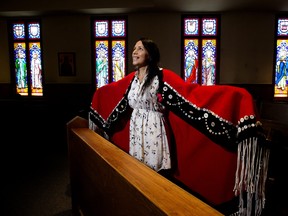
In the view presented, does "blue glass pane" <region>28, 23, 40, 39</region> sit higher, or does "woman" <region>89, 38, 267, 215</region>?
"blue glass pane" <region>28, 23, 40, 39</region>

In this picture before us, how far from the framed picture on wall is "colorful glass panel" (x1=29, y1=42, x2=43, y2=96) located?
0.71m

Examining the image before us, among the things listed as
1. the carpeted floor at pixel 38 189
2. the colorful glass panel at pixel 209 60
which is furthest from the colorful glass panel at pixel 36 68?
the carpeted floor at pixel 38 189

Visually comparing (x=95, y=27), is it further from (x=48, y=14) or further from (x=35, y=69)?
(x=35, y=69)

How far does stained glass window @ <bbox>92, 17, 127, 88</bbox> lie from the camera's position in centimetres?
773

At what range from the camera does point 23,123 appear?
405 cm

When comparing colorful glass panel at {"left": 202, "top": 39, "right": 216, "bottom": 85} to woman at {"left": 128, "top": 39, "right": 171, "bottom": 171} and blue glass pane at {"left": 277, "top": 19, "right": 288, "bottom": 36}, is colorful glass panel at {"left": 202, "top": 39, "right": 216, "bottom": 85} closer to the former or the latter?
blue glass pane at {"left": 277, "top": 19, "right": 288, "bottom": 36}

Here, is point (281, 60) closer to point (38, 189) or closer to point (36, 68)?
point (36, 68)

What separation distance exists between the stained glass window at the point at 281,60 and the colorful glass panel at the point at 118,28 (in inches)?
174

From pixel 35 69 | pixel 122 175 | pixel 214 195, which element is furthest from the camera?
pixel 35 69

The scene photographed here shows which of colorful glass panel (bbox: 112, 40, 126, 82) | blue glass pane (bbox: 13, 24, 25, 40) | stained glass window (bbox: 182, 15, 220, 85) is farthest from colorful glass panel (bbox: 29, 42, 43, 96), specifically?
stained glass window (bbox: 182, 15, 220, 85)

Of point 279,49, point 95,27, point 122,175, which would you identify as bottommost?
point 122,175

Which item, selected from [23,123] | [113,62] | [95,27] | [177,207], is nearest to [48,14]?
[95,27]

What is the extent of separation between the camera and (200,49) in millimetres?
7723

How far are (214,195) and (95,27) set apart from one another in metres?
7.16
